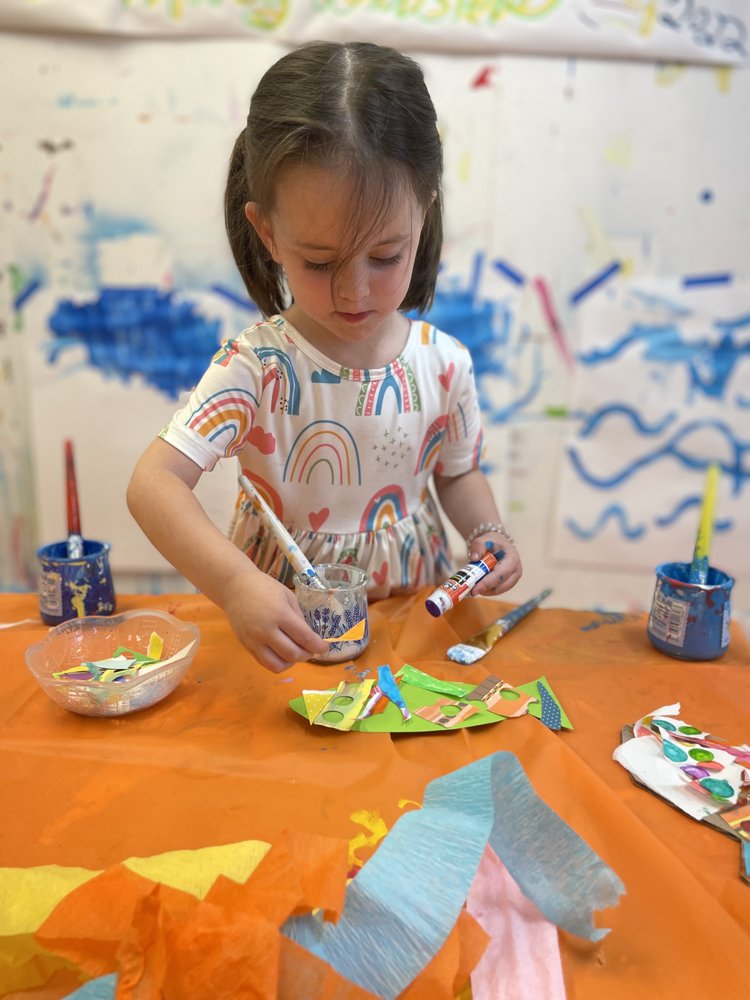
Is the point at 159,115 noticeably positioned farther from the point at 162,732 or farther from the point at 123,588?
the point at 162,732

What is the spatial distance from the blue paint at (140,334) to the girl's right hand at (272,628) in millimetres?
1209

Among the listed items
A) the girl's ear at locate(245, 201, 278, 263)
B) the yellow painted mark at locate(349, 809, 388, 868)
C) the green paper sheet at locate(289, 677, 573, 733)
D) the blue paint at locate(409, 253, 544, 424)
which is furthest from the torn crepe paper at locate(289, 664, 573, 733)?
the blue paint at locate(409, 253, 544, 424)

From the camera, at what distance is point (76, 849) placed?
1.69 feet

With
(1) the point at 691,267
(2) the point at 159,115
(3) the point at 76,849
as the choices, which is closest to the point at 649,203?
(1) the point at 691,267

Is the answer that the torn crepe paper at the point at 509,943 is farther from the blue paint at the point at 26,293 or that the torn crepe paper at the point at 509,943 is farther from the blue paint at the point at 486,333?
the blue paint at the point at 26,293

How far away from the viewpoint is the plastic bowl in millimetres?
662

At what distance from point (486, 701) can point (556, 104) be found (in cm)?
142

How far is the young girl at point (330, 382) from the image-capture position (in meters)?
0.71

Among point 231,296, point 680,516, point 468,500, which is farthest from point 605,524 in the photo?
point 231,296

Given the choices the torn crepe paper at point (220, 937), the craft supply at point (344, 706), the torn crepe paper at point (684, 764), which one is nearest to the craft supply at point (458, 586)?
the craft supply at point (344, 706)

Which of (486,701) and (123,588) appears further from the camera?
(123,588)

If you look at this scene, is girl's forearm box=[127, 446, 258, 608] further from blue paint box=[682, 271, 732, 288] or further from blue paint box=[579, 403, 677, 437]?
blue paint box=[682, 271, 732, 288]

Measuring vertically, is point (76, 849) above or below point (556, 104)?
below

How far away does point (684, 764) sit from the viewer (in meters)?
0.62
